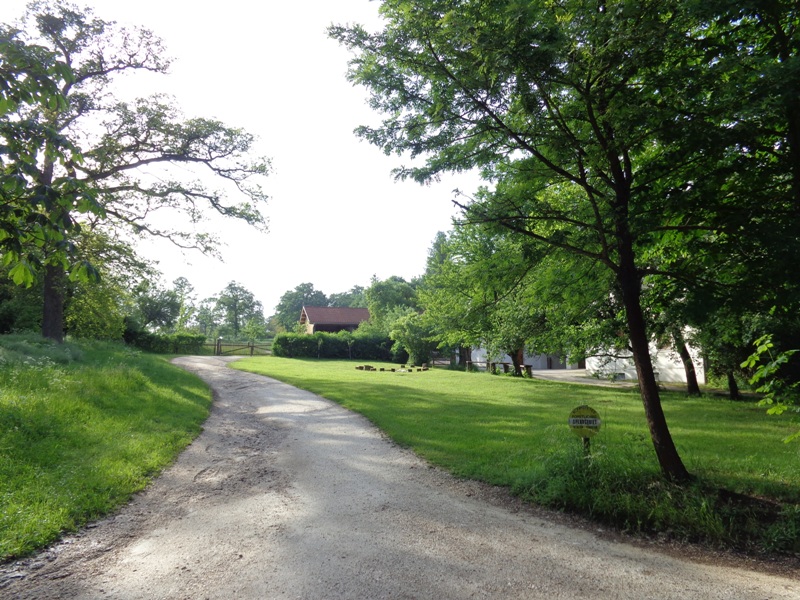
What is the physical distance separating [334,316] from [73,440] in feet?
189

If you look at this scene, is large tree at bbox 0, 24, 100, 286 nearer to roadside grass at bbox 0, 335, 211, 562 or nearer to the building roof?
roadside grass at bbox 0, 335, 211, 562

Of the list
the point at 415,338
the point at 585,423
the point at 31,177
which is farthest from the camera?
the point at 415,338

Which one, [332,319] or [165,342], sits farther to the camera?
[332,319]

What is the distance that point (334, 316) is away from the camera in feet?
213

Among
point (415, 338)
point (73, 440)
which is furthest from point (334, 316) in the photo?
point (73, 440)

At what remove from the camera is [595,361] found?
27.9m

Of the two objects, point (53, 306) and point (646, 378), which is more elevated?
point (53, 306)

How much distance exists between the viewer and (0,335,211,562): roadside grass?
193 inches

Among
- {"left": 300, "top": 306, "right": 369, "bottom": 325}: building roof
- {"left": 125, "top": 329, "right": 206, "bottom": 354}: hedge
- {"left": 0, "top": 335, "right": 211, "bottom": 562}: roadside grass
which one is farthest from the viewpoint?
{"left": 300, "top": 306, "right": 369, "bottom": 325}: building roof

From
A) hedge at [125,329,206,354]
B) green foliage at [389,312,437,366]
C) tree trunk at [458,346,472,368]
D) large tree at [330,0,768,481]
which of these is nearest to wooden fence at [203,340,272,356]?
hedge at [125,329,206,354]

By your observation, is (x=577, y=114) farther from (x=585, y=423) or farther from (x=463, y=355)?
(x=463, y=355)

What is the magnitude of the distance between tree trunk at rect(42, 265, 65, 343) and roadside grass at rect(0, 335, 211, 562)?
629 centimetres

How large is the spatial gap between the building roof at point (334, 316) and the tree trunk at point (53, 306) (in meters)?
42.8

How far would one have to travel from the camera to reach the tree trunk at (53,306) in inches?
750
